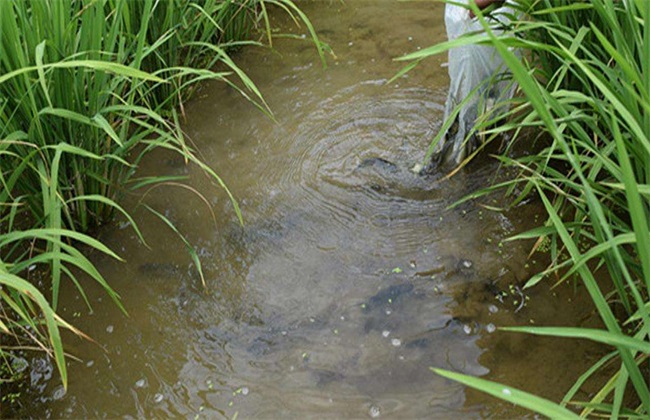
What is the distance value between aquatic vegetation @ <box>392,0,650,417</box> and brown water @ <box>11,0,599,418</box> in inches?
7.3

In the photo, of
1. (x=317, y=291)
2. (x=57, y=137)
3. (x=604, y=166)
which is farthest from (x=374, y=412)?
(x=57, y=137)

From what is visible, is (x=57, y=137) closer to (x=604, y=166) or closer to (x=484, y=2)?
(x=484, y=2)

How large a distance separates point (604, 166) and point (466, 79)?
735 millimetres

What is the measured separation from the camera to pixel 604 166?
168 cm

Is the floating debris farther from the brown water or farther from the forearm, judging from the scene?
the forearm

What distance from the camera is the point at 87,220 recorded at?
2.17 meters

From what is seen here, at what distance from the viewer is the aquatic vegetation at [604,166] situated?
121 cm

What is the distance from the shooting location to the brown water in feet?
5.85

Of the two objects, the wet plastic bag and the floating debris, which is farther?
the wet plastic bag

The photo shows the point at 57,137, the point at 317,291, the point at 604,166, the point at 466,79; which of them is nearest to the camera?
the point at 604,166

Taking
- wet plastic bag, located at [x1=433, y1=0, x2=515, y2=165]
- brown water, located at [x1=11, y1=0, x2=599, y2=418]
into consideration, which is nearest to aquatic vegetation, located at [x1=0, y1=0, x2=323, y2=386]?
brown water, located at [x1=11, y1=0, x2=599, y2=418]

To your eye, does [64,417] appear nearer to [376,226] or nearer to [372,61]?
[376,226]

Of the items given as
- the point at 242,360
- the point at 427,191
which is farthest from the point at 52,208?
the point at 427,191

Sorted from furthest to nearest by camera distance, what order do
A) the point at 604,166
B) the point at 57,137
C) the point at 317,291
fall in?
the point at 317,291, the point at 57,137, the point at 604,166
